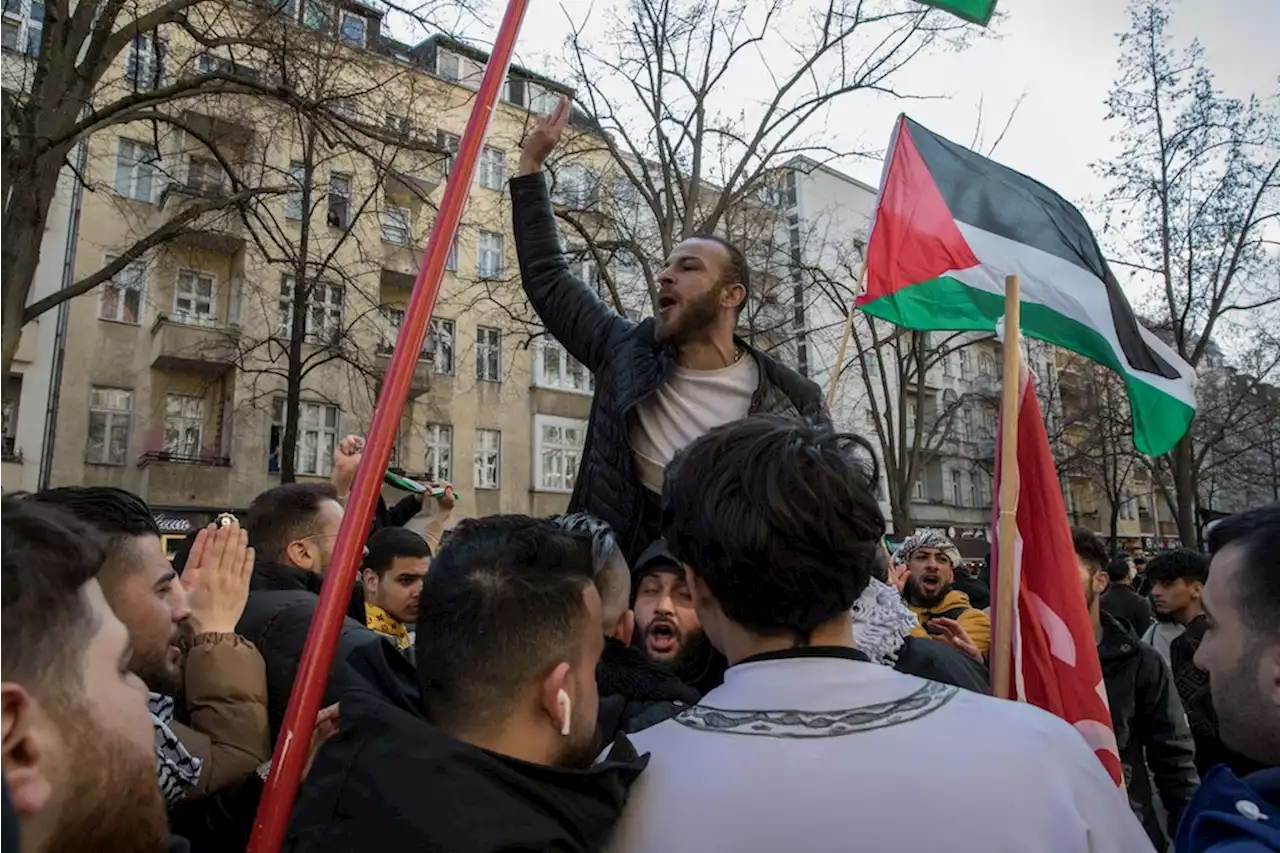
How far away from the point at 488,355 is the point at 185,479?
9.48 metres

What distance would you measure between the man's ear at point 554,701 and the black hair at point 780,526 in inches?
12.1

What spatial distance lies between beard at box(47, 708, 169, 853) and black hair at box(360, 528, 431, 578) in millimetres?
3366

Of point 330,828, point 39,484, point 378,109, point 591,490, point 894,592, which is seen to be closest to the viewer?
point 330,828

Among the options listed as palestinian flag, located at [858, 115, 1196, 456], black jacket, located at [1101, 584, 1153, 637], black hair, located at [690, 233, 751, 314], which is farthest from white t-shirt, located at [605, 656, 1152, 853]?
black jacket, located at [1101, 584, 1153, 637]

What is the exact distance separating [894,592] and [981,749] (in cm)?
127

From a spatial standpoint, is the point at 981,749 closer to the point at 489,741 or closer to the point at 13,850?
the point at 489,741

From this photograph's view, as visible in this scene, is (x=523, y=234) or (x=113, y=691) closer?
(x=113, y=691)

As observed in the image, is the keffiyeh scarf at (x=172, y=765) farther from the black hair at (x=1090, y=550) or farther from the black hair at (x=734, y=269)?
the black hair at (x=1090, y=550)

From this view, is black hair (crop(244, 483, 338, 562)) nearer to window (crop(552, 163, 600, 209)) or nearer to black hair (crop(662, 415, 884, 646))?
black hair (crop(662, 415, 884, 646))

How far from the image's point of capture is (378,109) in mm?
9719

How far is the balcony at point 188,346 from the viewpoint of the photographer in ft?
66.8

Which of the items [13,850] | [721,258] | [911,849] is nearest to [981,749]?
[911,849]

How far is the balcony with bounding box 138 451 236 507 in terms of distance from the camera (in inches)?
789

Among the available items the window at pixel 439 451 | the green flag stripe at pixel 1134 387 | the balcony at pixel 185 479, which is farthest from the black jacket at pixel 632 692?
the window at pixel 439 451
